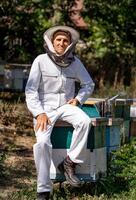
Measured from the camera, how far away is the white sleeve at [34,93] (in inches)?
250

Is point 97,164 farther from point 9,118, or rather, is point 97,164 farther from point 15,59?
point 15,59

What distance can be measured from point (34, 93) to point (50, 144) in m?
0.56

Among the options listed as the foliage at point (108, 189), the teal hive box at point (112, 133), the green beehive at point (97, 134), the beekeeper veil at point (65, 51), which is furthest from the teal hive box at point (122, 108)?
the beekeeper veil at point (65, 51)

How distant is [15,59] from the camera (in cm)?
1664

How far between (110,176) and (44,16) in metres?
9.75

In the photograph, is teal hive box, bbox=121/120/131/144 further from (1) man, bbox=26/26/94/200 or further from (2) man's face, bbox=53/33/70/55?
(2) man's face, bbox=53/33/70/55

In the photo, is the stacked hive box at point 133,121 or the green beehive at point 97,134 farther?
the stacked hive box at point 133,121

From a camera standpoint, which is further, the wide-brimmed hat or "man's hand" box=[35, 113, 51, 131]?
the wide-brimmed hat

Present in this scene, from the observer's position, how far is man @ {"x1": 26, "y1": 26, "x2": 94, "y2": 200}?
6207 mm

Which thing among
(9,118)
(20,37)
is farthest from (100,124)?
(20,37)

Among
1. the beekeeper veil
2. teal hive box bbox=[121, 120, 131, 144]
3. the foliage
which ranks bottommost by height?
the foliage

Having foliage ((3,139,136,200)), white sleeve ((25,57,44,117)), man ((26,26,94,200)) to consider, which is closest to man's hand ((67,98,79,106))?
man ((26,26,94,200))

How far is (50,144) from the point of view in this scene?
6230mm

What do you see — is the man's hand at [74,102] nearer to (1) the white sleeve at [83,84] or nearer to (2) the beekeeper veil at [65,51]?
(1) the white sleeve at [83,84]
